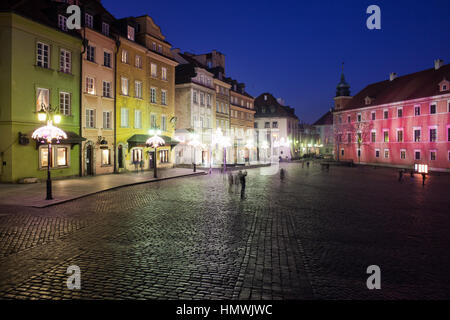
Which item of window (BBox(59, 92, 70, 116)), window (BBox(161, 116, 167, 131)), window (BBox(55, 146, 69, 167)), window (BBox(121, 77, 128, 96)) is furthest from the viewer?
window (BBox(161, 116, 167, 131))

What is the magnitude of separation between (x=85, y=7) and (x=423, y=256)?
2846 cm

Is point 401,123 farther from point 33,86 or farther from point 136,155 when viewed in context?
point 33,86

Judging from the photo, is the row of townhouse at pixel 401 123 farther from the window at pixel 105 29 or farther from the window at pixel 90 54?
the window at pixel 90 54

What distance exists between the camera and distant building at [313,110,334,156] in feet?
334

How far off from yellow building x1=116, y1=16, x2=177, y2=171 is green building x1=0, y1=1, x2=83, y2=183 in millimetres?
5464

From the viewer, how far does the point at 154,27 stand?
116ft

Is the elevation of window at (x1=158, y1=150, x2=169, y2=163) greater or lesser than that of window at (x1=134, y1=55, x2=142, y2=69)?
lesser

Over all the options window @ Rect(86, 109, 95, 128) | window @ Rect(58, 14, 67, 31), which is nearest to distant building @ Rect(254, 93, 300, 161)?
window @ Rect(86, 109, 95, 128)

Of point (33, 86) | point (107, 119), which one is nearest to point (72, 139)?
point (33, 86)

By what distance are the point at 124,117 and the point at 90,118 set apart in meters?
4.09

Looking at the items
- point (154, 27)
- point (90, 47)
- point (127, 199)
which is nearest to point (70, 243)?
point (127, 199)

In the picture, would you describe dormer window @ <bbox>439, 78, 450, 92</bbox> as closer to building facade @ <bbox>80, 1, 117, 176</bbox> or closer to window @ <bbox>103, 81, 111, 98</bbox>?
building facade @ <bbox>80, 1, 117, 176</bbox>

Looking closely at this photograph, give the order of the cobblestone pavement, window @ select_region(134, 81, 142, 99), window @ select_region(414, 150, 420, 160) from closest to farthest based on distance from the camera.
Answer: the cobblestone pavement, window @ select_region(134, 81, 142, 99), window @ select_region(414, 150, 420, 160)
